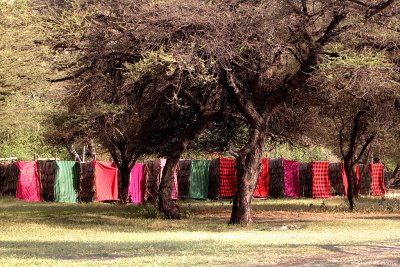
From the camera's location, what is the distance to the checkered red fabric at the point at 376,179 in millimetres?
42938

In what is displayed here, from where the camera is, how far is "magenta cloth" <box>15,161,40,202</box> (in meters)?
35.7

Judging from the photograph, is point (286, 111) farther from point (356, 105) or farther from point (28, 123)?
point (28, 123)

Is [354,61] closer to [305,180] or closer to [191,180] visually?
[191,180]

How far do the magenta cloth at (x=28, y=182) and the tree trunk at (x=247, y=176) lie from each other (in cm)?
1654

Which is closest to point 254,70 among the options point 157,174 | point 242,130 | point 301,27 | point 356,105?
point 301,27

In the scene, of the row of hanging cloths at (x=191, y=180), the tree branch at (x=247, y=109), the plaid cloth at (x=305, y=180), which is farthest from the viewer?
the plaid cloth at (x=305, y=180)

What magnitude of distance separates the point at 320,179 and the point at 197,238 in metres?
24.8

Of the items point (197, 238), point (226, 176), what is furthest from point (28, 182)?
point (197, 238)

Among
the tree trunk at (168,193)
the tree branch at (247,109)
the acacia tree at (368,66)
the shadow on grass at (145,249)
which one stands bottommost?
the shadow on grass at (145,249)

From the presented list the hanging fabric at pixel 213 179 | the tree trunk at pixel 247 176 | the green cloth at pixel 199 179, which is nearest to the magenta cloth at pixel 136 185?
the green cloth at pixel 199 179

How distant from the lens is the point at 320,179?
40906mm

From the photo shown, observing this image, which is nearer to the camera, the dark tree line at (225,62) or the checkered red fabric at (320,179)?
the dark tree line at (225,62)

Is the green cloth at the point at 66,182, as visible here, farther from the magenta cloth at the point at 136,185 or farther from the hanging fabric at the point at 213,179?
the hanging fabric at the point at 213,179

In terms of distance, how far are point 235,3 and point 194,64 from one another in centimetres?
211
